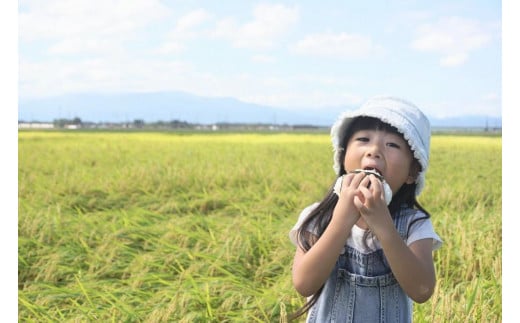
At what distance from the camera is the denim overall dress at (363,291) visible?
119cm

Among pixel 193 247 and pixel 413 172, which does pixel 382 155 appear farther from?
pixel 193 247

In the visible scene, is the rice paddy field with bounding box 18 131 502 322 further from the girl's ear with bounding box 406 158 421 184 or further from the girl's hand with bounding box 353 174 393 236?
the girl's hand with bounding box 353 174 393 236

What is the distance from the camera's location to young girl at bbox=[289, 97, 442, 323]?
43.3 inches

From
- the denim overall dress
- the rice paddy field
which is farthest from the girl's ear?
the rice paddy field

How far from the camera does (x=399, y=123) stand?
1149 mm

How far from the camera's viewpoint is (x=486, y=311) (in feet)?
5.93

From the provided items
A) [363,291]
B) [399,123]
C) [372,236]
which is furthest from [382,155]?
[363,291]

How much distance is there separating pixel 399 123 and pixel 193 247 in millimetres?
1921

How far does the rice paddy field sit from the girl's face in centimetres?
62

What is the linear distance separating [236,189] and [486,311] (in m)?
2.88

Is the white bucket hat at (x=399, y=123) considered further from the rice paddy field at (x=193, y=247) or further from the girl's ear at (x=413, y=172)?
the rice paddy field at (x=193, y=247)

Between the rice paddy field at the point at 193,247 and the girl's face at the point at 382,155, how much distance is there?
621 millimetres

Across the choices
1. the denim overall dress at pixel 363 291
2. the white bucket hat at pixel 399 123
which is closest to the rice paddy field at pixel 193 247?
the denim overall dress at pixel 363 291
